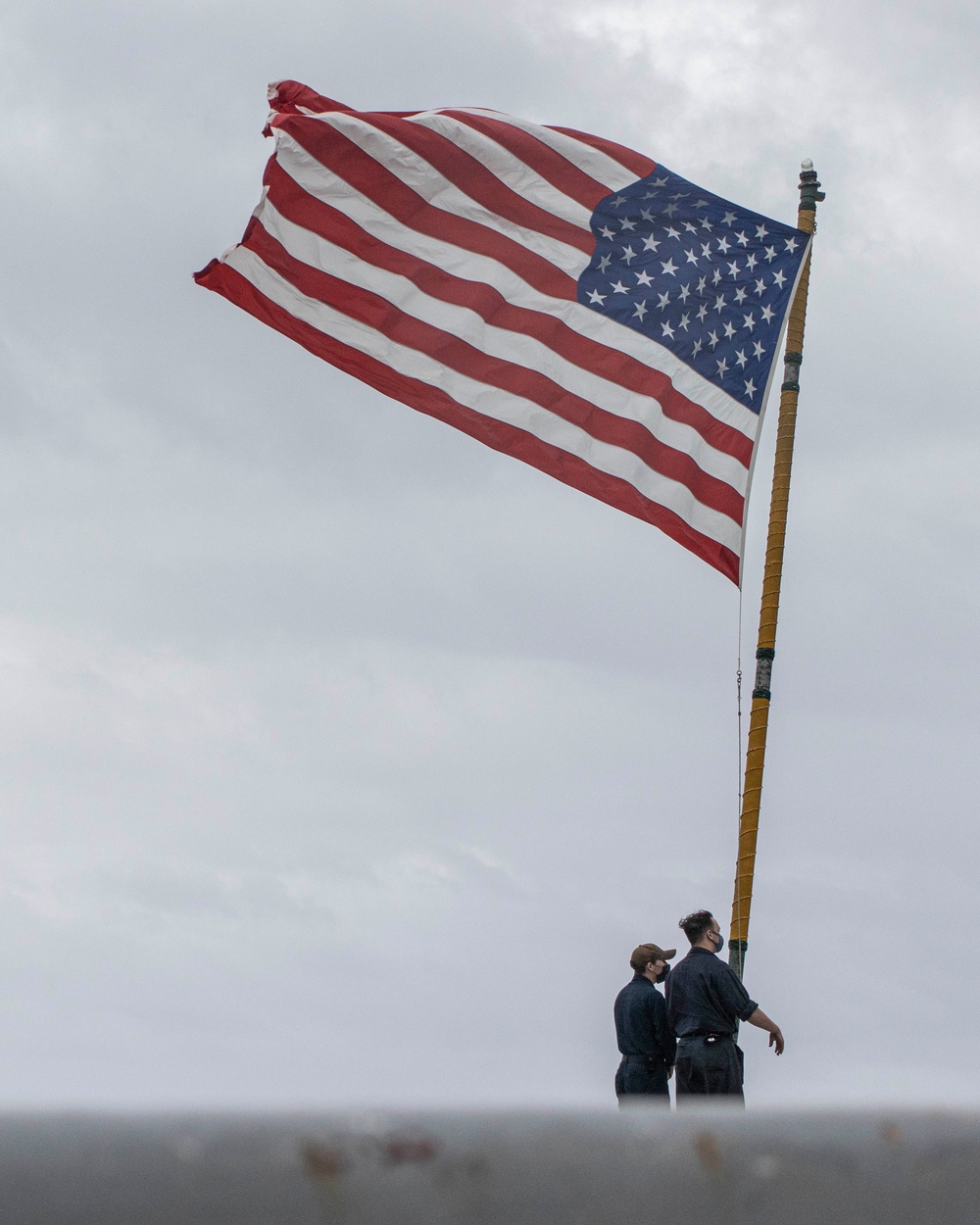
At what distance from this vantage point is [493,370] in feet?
29.3

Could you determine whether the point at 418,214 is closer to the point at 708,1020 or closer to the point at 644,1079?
the point at 708,1020

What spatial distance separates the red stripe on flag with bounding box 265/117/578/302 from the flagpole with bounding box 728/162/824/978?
1.76 m

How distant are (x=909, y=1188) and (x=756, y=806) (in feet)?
28.2

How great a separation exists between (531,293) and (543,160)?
89 cm

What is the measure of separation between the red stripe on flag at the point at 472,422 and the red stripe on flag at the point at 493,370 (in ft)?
0.61

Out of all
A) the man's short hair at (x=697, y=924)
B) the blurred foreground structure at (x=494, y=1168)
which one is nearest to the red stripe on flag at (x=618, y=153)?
the man's short hair at (x=697, y=924)

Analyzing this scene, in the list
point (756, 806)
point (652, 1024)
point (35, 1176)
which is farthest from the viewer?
point (756, 806)

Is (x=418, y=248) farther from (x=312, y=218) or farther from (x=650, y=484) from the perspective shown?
(x=650, y=484)

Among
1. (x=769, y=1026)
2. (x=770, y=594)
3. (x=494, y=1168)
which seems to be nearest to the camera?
(x=494, y=1168)

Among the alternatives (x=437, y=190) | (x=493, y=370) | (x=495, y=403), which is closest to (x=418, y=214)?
(x=437, y=190)

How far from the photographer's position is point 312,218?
9016mm

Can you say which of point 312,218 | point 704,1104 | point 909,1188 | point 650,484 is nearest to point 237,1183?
point 704,1104

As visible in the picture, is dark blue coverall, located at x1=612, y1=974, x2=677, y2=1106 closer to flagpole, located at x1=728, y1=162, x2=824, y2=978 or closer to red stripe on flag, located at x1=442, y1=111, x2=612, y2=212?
flagpole, located at x1=728, y1=162, x2=824, y2=978

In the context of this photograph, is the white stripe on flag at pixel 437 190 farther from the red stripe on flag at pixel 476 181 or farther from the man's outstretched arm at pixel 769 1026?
the man's outstretched arm at pixel 769 1026
